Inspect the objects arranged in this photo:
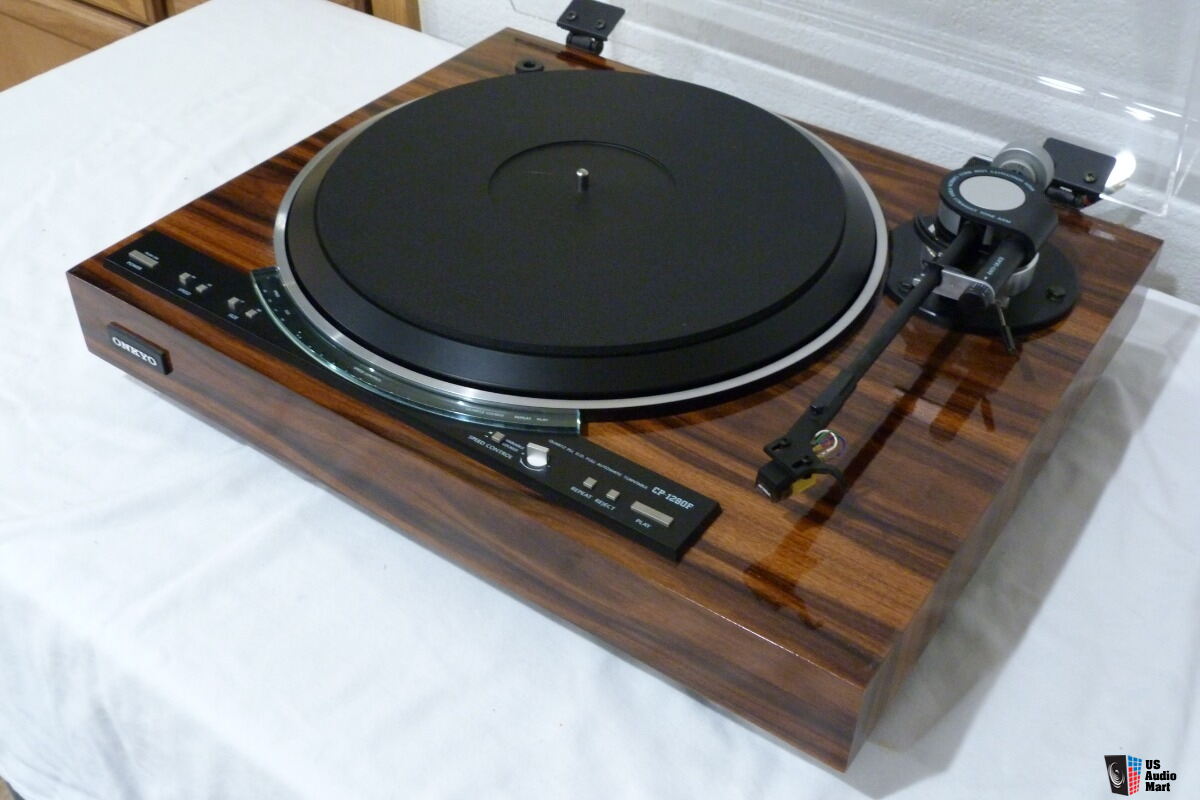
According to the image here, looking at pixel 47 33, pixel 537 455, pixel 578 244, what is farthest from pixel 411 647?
pixel 47 33

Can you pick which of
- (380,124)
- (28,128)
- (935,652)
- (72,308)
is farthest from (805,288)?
(28,128)

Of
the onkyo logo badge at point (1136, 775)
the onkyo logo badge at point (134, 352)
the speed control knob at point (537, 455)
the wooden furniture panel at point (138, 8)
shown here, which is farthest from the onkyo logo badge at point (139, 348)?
the wooden furniture panel at point (138, 8)

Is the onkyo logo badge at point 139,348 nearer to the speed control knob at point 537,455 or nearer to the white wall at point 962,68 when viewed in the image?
the speed control knob at point 537,455

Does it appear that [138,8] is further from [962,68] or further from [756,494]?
[756,494]

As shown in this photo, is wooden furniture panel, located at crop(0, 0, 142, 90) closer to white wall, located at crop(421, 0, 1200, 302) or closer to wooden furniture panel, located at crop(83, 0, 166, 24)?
wooden furniture panel, located at crop(83, 0, 166, 24)

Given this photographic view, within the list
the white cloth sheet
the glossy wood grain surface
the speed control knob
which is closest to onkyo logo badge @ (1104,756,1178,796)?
the white cloth sheet

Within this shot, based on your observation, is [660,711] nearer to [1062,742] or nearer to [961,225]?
[1062,742]

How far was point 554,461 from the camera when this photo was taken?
2.33 feet

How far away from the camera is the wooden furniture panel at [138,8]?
5.54 feet

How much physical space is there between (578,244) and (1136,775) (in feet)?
1.54

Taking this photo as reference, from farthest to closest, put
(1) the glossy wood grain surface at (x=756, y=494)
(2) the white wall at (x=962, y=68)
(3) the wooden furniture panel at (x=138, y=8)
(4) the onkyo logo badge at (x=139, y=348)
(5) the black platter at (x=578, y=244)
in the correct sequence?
(3) the wooden furniture panel at (x=138, y=8) < (2) the white wall at (x=962, y=68) < (4) the onkyo logo badge at (x=139, y=348) < (5) the black platter at (x=578, y=244) < (1) the glossy wood grain surface at (x=756, y=494)

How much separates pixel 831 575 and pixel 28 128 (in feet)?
3.14

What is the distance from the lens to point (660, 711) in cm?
73

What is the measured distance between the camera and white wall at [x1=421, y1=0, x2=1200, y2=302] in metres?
0.96
